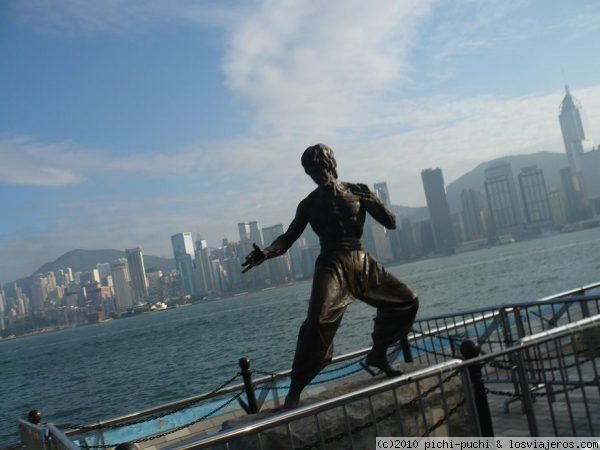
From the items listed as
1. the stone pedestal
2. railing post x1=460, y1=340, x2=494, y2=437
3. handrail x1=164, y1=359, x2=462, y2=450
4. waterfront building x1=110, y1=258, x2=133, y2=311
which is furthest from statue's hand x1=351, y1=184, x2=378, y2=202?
waterfront building x1=110, y1=258, x2=133, y2=311

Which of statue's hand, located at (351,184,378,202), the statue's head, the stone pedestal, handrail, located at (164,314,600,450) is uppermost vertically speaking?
the statue's head

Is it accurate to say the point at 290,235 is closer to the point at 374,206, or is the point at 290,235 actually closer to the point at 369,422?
the point at 374,206

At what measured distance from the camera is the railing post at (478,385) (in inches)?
153

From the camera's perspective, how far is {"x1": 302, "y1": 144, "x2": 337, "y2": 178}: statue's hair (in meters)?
5.77

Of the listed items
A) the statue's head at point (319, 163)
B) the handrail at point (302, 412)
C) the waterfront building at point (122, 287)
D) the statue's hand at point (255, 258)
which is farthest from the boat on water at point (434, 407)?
the waterfront building at point (122, 287)

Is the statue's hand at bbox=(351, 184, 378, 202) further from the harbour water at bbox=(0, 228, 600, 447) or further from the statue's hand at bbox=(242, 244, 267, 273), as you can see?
the harbour water at bbox=(0, 228, 600, 447)

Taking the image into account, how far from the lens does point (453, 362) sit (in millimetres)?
3824

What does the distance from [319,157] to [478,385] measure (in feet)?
9.01

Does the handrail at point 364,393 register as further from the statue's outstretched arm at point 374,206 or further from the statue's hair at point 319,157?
the statue's hair at point 319,157

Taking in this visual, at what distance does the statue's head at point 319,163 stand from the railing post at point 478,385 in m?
2.37

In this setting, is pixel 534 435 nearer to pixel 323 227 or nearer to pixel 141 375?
pixel 323 227

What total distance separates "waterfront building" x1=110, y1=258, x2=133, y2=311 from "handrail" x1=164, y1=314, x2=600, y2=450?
160136mm

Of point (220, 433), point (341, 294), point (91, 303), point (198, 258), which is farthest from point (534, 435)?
point (91, 303)

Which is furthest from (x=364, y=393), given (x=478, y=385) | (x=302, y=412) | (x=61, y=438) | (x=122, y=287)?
(x=122, y=287)
